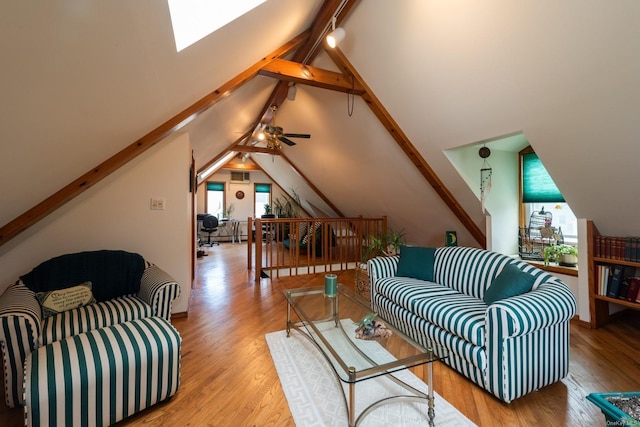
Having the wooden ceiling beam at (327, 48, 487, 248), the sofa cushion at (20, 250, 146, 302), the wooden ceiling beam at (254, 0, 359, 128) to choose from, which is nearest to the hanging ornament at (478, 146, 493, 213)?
the wooden ceiling beam at (327, 48, 487, 248)

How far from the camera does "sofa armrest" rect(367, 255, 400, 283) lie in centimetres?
293

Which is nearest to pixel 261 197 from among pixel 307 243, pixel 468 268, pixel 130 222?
pixel 307 243

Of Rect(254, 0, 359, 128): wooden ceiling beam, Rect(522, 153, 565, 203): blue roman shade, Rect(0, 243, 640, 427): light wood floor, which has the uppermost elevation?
Rect(254, 0, 359, 128): wooden ceiling beam

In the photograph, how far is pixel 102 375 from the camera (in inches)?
56.0

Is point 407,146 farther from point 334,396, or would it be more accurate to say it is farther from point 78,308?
point 78,308

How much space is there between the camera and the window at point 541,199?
3309 mm

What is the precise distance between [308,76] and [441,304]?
2.68m

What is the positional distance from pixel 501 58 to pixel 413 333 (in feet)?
7.53

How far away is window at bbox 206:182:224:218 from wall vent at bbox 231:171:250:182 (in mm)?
426

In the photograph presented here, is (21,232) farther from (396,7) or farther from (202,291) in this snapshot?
(396,7)

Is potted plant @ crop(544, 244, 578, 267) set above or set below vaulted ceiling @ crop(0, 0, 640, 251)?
below

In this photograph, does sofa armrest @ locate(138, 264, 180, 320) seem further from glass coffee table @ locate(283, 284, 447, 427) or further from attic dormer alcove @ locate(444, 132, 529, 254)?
attic dormer alcove @ locate(444, 132, 529, 254)

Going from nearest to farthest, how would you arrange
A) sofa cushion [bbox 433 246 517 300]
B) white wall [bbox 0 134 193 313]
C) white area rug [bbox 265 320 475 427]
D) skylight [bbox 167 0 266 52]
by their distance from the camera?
white area rug [bbox 265 320 475 427] < skylight [bbox 167 0 266 52] < sofa cushion [bbox 433 246 517 300] < white wall [bbox 0 134 193 313]

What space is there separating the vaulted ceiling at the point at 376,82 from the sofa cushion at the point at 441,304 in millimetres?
1530
